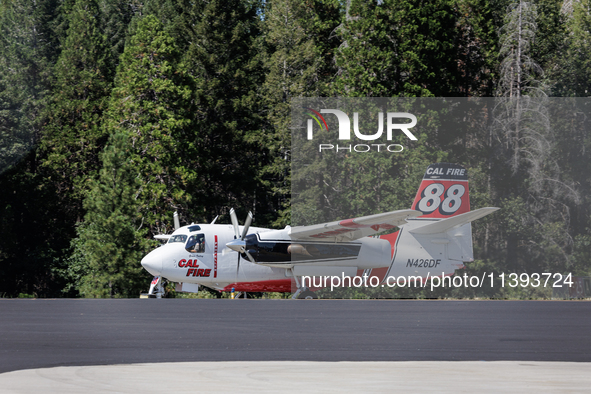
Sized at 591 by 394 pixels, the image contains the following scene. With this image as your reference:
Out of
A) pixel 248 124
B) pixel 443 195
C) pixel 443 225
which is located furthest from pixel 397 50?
pixel 443 225

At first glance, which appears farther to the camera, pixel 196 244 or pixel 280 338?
pixel 196 244

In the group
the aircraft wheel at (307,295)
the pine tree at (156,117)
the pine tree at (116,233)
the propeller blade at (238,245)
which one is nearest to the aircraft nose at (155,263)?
the propeller blade at (238,245)

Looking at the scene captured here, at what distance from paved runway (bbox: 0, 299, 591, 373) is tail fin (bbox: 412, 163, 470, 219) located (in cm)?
1521

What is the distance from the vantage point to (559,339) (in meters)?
11.4

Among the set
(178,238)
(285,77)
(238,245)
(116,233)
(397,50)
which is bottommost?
(238,245)

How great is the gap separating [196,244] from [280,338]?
2065 cm

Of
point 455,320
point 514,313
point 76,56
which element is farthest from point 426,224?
point 76,56

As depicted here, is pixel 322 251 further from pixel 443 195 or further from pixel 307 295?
pixel 443 195

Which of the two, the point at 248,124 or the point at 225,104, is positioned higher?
the point at 225,104

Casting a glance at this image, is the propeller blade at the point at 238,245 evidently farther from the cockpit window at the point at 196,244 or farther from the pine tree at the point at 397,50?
the pine tree at the point at 397,50

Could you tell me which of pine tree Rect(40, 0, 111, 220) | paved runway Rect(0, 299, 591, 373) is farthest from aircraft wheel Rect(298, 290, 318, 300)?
pine tree Rect(40, 0, 111, 220)

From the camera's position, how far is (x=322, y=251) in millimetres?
31109

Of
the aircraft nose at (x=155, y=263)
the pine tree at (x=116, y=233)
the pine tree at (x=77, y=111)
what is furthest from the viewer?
the pine tree at (x=77, y=111)

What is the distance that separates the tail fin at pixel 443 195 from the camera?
31844 millimetres
